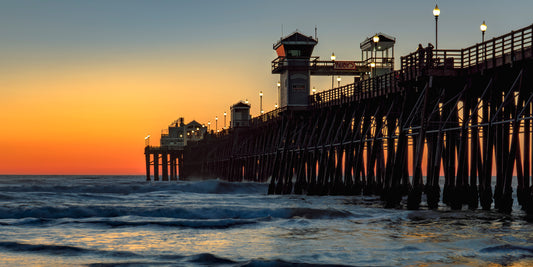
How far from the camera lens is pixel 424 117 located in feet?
94.2

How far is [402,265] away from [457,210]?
1319 cm

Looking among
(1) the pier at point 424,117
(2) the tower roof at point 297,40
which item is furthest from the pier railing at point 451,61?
(2) the tower roof at point 297,40

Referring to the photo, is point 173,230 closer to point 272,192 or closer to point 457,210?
point 457,210

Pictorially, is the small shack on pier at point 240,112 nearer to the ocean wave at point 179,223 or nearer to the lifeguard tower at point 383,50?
the lifeguard tower at point 383,50

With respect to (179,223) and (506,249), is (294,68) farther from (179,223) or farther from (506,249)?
(506,249)

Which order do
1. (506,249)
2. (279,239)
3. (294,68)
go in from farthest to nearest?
(294,68)
(279,239)
(506,249)

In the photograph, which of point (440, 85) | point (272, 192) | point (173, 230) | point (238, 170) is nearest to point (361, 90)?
point (440, 85)

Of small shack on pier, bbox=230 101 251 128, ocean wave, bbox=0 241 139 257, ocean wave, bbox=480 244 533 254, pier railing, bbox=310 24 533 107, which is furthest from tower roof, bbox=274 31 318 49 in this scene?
ocean wave, bbox=480 244 533 254

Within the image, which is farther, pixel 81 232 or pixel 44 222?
pixel 44 222

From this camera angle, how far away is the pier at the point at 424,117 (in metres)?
24.9

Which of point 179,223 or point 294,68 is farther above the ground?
point 294,68

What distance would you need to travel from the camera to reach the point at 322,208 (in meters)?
30.8

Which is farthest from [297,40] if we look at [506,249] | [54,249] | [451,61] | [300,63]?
[506,249]

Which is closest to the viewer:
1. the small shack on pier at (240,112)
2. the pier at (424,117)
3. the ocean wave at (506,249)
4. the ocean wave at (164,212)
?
the ocean wave at (506,249)
